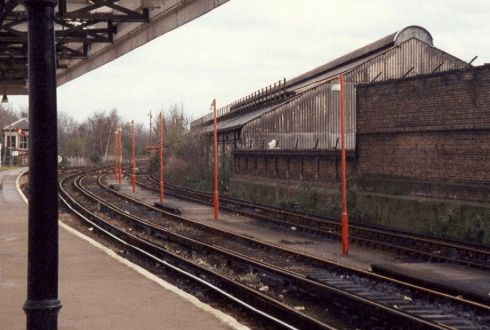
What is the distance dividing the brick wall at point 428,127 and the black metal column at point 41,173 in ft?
60.6

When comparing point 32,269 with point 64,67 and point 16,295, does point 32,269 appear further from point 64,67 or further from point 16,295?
point 64,67

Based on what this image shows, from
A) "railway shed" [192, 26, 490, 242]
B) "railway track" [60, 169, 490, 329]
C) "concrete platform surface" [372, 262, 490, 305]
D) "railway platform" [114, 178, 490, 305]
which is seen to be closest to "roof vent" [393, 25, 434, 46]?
"railway shed" [192, 26, 490, 242]

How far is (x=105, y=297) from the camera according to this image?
11094mm

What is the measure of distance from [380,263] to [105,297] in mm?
6773

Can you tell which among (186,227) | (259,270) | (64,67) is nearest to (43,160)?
(259,270)

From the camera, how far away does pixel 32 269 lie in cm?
470

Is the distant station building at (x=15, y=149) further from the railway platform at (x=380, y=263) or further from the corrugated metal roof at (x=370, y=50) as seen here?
the railway platform at (x=380, y=263)

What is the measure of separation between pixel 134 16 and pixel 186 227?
12.6 metres

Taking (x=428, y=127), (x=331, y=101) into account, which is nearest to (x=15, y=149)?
(x=331, y=101)

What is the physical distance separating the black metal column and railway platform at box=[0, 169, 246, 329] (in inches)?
172

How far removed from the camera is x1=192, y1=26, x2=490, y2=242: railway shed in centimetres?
2188

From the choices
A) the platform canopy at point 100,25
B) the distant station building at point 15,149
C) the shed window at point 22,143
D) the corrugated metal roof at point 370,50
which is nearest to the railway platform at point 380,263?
the platform canopy at point 100,25

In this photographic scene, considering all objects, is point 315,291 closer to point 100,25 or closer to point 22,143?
point 100,25

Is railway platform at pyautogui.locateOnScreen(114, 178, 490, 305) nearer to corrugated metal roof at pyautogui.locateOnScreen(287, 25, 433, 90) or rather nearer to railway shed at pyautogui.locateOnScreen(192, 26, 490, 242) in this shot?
railway shed at pyautogui.locateOnScreen(192, 26, 490, 242)
